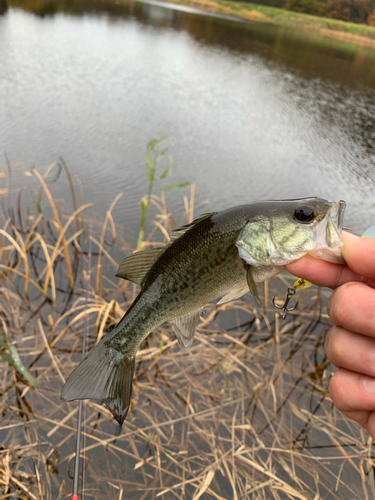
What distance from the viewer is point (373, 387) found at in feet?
5.13

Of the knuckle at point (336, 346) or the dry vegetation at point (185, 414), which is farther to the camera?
the dry vegetation at point (185, 414)

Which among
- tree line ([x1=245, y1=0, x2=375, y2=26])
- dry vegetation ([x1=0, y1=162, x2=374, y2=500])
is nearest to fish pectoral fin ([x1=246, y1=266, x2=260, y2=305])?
dry vegetation ([x1=0, y1=162, x2=374, y2=500])

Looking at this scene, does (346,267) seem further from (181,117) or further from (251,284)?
(181,117)

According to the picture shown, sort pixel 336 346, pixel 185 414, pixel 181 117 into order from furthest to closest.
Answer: pixel 181 117 < pixel 185 414 < pixel 336 346

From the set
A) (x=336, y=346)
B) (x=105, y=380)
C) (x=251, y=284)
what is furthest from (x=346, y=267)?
(x=105, y=380)

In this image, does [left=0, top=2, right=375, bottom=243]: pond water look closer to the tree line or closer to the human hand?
the human hand

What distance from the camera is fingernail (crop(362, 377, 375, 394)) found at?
1.56 m

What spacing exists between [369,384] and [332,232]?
715 millimetres

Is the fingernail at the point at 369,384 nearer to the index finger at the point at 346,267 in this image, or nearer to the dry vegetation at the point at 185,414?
the index finger at the point at 346,267

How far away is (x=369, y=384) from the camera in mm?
1577

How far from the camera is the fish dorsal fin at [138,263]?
180 centimetres

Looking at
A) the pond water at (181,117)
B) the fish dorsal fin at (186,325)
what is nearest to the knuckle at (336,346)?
the fish dorsal fin at (186,325)

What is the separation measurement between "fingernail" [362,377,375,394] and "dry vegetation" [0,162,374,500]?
158 centimetres

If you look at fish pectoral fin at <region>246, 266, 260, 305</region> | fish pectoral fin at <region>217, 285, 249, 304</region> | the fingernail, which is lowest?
the fingernail
